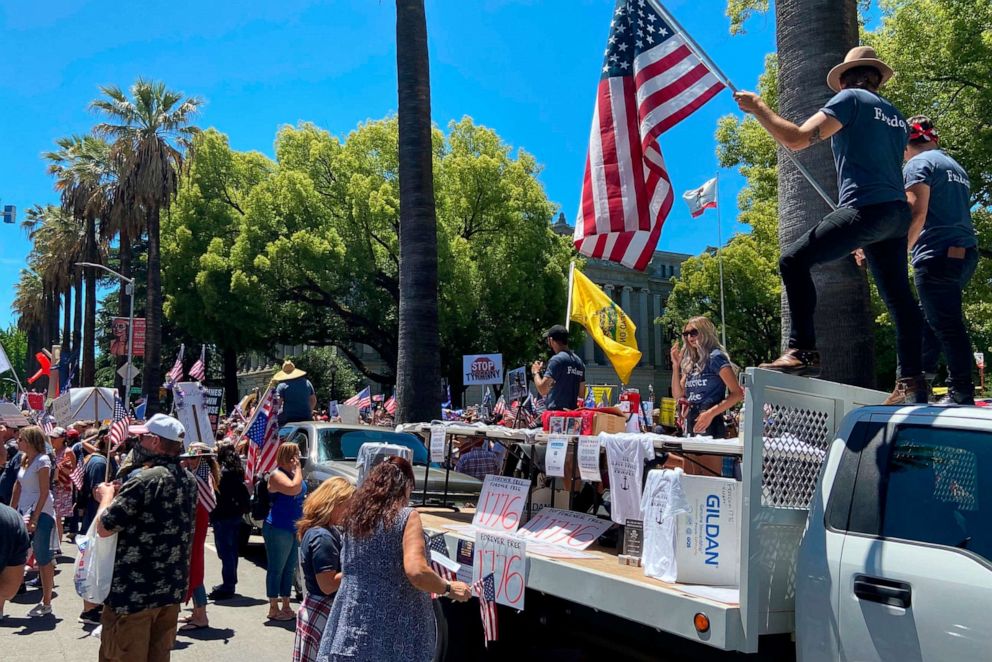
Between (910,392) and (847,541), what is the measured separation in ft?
4.16

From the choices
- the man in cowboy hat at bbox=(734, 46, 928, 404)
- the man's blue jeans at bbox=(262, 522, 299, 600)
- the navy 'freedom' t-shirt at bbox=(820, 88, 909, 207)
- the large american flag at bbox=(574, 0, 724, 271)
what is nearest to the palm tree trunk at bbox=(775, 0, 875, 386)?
Result: the large american flag at bbox=(574, 0, 724, 271)

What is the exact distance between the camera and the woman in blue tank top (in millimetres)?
7805

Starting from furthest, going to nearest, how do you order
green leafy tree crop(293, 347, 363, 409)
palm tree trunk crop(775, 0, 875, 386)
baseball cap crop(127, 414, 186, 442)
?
green leafy tree crop(293, 347, 363, 409)
palm tree trunk crop(775, 0, 875, 386)
baseball cap crop(127, 414, 186, 442)

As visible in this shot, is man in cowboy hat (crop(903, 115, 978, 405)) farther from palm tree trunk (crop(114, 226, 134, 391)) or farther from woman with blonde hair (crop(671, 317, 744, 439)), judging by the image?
palm tree trunk (crop(114, 226, 134, 391))

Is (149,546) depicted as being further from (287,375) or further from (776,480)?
(287,375)

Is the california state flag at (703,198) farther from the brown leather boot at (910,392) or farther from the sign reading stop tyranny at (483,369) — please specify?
the brown leather boot at (910,392)

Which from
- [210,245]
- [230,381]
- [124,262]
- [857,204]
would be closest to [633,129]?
[857,204]

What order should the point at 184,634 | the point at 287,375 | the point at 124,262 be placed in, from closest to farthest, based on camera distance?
the point at 184,634, the point at 287,375, the point at 124,262

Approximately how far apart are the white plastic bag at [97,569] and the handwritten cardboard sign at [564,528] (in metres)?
2.36

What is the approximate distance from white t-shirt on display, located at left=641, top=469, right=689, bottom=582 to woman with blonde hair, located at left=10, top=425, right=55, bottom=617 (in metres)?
6.60

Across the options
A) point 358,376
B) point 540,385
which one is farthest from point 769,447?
point 358,376

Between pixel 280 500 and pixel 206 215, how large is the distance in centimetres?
3078

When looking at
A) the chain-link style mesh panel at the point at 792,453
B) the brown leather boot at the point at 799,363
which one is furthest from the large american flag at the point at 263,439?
the chain-link style mesh panel at the point at 792,453

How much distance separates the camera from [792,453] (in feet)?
11.5
